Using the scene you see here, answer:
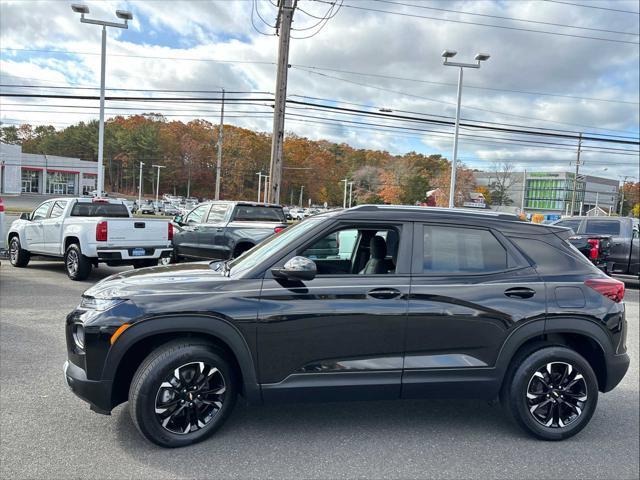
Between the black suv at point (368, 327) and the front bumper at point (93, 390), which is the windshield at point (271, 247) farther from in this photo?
the front bumper at point (93, 390)

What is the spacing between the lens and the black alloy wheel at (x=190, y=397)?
11.2 feet

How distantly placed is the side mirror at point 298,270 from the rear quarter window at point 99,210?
9.29 m

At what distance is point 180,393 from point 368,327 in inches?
55.6

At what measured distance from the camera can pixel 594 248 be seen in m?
11.5

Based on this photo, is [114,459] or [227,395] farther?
[227,395]

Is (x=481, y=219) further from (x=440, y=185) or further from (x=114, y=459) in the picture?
(x=440, y=185)

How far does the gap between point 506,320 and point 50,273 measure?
1099 cm

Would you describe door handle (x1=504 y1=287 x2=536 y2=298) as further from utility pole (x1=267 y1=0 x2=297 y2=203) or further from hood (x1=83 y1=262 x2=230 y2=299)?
utility pole (x1=267 y1=0 x2=297 y2=203)

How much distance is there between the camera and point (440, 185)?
66.5 metres

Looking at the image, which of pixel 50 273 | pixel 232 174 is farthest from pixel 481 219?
pixel 232 174

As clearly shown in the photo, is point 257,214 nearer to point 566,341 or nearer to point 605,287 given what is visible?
point 566,341

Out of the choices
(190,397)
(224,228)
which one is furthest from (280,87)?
(190,397)

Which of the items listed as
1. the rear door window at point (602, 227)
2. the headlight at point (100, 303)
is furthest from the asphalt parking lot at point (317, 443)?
the rear door window at point (602, 227)

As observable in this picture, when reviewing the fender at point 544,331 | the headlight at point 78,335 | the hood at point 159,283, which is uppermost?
the hood at point 159,283
